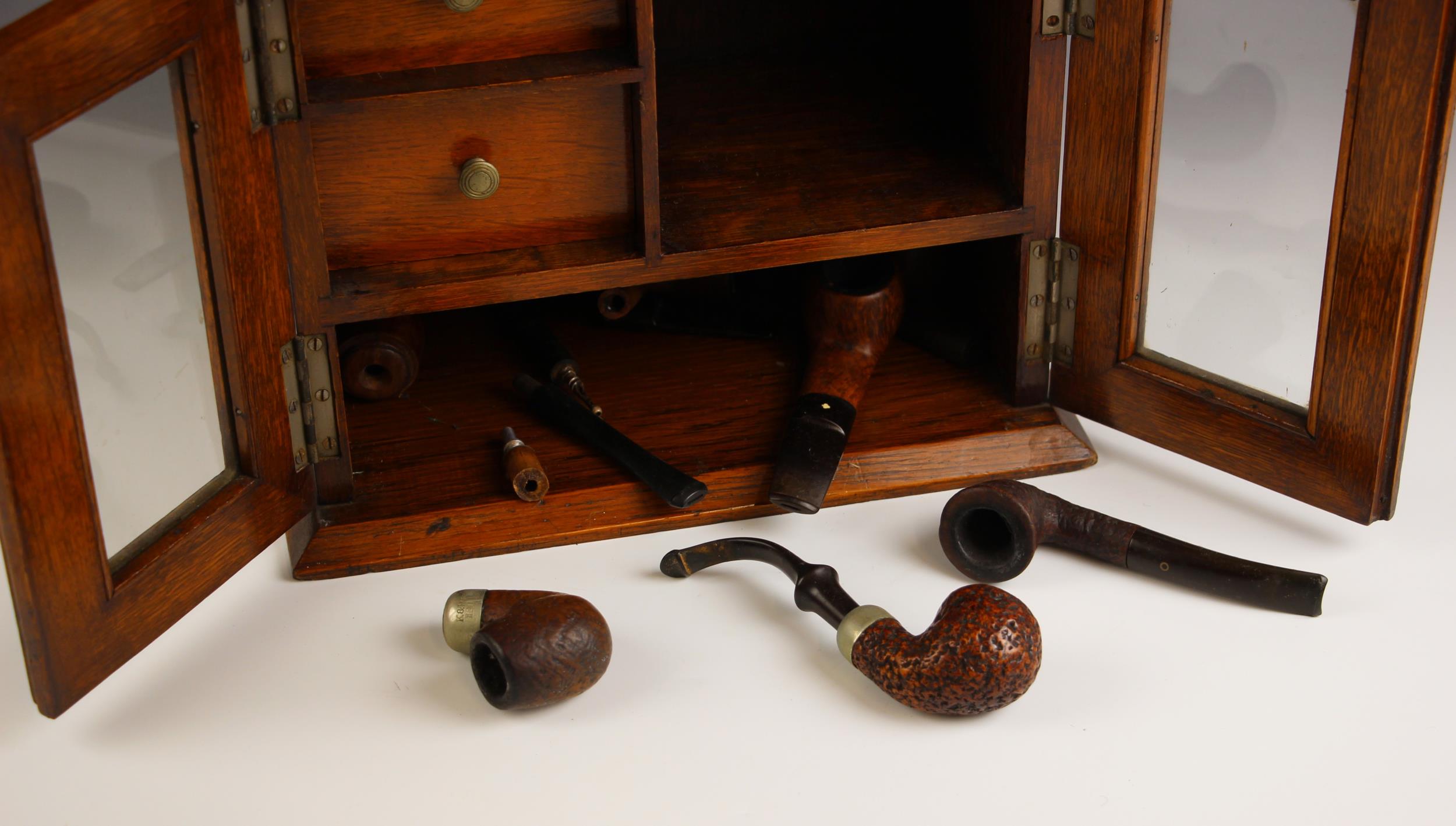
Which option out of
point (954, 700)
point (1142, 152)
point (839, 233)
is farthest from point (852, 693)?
point (1142, 152)

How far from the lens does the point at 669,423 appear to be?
2070mm

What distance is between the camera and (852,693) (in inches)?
64.8

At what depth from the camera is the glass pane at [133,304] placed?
1.45 metres

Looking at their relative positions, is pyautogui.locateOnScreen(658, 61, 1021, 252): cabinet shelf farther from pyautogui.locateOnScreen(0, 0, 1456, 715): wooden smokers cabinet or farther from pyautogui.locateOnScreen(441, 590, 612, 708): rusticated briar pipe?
pyautogui.locateOnScreen(441, 590, 612, 708): rusticated briar pipe

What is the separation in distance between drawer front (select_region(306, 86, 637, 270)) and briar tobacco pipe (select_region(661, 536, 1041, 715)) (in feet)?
1.96

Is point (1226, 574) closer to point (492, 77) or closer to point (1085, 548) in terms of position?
point (1085, 548)

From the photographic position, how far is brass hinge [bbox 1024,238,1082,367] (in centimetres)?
201

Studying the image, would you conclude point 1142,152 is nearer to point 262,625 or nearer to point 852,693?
point 852,693

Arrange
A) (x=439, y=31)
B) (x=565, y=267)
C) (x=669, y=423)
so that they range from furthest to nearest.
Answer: (x=669, y=423) → (x=565, y=267) → (x=439, y=31)

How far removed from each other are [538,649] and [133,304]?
0.53m

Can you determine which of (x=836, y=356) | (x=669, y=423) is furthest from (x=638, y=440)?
(x=836, y=356)

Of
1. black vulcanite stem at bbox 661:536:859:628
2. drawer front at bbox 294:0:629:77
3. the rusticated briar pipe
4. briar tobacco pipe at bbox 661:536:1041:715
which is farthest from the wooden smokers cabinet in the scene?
briar tobacco pipe at bbox 661:536:1041:715

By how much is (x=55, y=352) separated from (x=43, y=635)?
266 millimetres

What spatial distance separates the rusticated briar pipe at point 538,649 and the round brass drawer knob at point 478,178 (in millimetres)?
462
